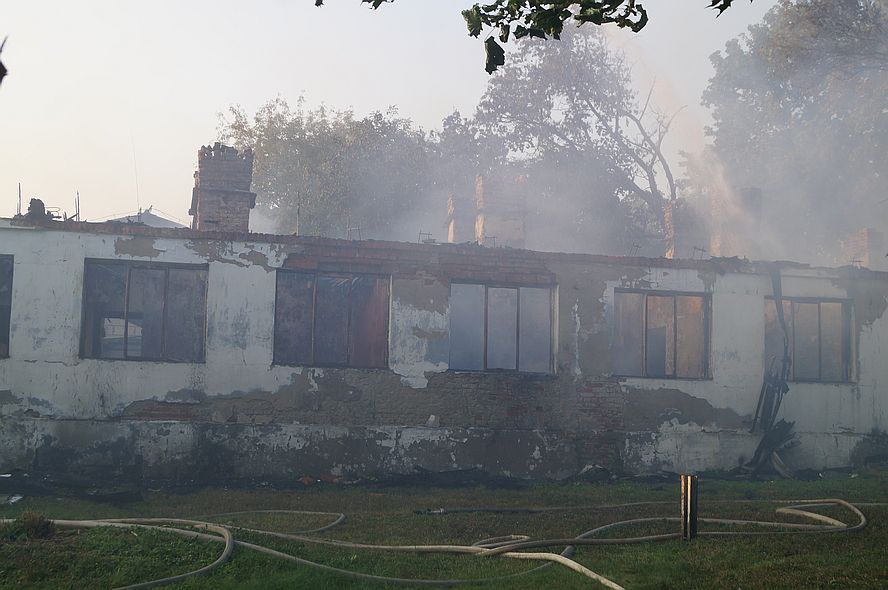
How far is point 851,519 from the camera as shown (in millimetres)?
9539

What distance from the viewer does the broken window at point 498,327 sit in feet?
51.0

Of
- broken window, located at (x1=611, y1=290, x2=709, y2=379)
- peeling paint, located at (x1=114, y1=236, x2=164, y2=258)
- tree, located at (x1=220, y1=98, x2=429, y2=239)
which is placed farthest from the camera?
tree, located at (x1=220, y1=98, x2=429, y2=239)

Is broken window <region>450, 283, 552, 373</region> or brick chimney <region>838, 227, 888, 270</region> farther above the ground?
brick chimney <region>838, 227, 888, 270</region>

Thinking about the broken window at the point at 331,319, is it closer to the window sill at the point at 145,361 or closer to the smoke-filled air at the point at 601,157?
the window sill at the point at 145,361

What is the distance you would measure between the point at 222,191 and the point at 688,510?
11379mm

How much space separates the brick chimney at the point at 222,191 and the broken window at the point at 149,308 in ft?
6.75

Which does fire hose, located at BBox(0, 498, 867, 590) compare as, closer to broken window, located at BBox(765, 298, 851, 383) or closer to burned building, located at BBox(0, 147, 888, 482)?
burned building, located at BBox(0, 147, 888, 482)

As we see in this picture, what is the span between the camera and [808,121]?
2973cm

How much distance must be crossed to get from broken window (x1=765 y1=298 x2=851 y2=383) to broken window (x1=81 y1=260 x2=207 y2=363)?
10651mm

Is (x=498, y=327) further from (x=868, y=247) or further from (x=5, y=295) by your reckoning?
(x=868, y=247)

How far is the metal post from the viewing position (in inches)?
328

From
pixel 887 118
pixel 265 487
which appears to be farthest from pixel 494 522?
pixel 887 118

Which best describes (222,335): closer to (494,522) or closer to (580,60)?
(494,522)

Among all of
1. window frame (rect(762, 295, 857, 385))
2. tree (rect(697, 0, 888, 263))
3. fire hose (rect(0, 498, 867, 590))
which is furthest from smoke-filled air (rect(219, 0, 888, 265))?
fire hose (rect(0, 498, 867, 590))
